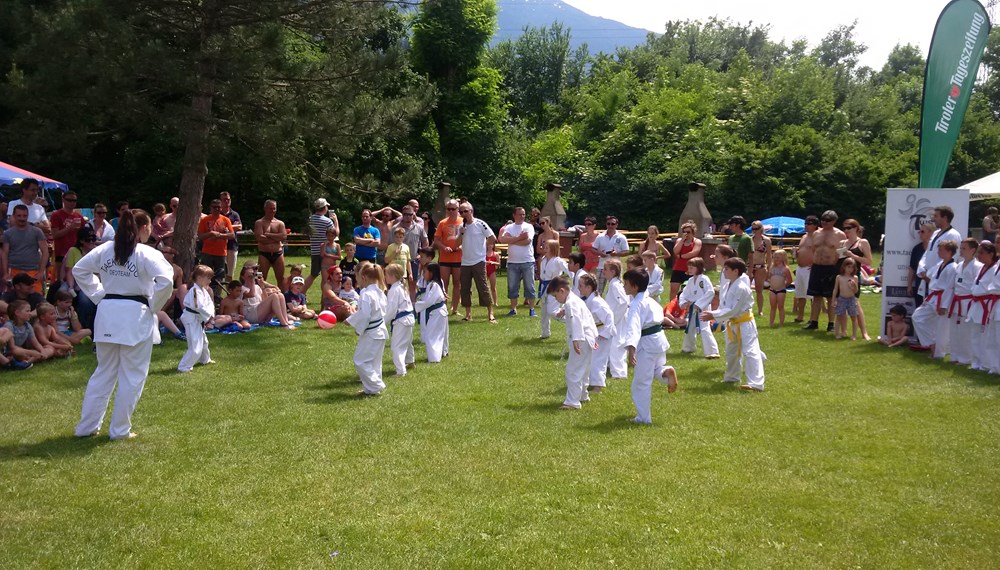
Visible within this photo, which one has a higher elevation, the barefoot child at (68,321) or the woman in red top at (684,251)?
the woman in red top at (684,251)

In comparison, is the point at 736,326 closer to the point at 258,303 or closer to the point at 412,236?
the point at 412,236

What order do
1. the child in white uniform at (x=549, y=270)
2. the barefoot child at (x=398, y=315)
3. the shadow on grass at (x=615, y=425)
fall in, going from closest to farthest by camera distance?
1. the shadow on grass at (x=615, y=425)
2. the barefoot child at (x=398, y=315)
3. the child in white uniform at (x=549, y=270)

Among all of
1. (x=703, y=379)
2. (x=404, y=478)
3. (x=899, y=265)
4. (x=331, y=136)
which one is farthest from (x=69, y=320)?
(x=899, y=265)

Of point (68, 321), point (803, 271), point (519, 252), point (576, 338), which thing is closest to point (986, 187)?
point (803, 271)

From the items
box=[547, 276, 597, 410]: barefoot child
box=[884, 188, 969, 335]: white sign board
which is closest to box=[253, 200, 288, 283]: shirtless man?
box=[547, 276, 597, 410]: barefoot child

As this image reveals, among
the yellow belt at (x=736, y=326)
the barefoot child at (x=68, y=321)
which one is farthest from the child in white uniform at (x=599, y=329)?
the barefoot child at (x=68, y=321)

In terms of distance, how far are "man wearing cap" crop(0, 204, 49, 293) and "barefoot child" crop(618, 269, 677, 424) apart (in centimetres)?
861

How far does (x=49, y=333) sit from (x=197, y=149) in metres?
3.72

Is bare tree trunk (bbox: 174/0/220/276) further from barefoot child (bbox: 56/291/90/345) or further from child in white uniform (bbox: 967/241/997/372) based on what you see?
child in white uniform (bbox: 967/241/997/372)

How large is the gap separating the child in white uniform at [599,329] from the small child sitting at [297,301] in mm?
7082

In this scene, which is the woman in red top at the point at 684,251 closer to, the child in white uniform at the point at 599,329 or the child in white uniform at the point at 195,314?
the child in white uniform at the point at 599,329

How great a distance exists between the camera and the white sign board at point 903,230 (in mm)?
12672

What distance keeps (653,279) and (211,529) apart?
865 cm

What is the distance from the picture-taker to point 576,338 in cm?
841
